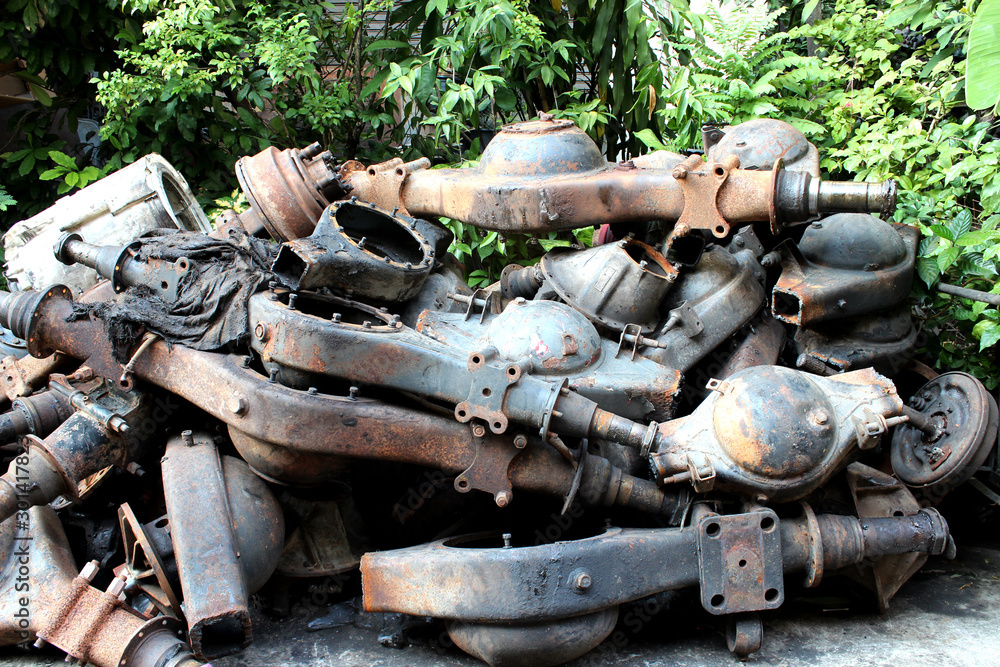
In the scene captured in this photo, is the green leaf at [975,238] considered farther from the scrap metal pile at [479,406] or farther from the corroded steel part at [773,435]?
the corroded steel part at [773,435]

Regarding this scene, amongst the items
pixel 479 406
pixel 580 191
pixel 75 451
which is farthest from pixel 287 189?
pixel 479 406

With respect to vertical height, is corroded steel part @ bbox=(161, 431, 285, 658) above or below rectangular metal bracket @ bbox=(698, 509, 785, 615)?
above

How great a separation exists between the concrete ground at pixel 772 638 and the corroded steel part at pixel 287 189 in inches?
65.0

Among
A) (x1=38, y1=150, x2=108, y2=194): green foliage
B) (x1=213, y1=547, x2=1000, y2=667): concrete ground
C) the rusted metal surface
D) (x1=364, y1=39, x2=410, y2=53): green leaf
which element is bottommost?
(x1=213, y1=547, x2=1000, y2=667): concrete ground

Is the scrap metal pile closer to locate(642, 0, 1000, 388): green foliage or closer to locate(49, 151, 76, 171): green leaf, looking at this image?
locate(642, 0, 1000, 388): green foliage

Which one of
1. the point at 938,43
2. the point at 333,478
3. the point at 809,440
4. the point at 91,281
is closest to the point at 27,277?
the point at 91,281

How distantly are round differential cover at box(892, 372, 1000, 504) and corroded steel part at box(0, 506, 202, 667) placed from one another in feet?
8.18

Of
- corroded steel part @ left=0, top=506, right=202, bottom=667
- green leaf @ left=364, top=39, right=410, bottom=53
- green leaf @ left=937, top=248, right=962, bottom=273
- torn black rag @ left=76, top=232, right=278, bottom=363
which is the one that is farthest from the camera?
green leaf @ left=364, top=39, right=410, bottom=53

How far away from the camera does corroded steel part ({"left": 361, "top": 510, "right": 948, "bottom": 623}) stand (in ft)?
6.83

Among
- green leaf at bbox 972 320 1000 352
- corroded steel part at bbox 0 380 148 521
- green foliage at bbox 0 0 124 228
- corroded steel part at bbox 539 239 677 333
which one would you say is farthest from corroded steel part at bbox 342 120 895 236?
green foliage at bbox 0 0 124 228

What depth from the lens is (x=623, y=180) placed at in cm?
305

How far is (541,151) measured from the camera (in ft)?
10.4

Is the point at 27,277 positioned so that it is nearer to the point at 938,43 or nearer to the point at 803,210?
the point at 803,210

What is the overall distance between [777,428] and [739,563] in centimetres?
42
